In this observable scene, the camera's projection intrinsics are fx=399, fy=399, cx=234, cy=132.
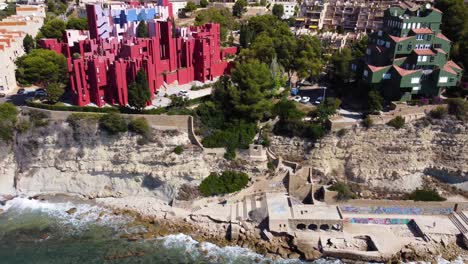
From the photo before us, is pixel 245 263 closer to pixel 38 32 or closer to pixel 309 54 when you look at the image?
pixel 309 54

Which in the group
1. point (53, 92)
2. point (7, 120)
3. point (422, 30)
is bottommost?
point (7, 120)

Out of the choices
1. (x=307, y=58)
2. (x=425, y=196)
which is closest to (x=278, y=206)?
(x=425, y=196)

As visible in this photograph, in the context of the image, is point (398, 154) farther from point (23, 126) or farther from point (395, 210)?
point (23, 126)

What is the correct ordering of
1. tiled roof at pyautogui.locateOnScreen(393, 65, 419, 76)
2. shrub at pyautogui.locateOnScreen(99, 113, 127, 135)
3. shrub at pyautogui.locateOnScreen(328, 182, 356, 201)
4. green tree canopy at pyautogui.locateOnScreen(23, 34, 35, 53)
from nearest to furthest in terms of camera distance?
shrub at pyautogui.locateOnScreen(328, 182, 356, 201) → shrub at pyautogui.locateOnScreen(99, 113, 127, 135) → tiled roof at pyautogui.locateOnScreen(393, 65, 419, 76) → green tree canopy at pyautogui.locateOnScreen(23, 34, 35, 53)

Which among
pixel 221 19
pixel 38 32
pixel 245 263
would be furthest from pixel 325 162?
pixel 38 32

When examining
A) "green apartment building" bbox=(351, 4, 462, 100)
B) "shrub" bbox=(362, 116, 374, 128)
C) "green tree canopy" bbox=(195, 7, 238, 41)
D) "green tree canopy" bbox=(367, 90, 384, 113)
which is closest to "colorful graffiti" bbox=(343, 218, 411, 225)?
"shrub" bbox=(362, 116, 374, 128)

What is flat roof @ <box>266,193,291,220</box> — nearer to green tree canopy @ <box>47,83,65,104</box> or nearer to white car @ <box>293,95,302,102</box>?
white car @ <box>293,95,302,102</box>

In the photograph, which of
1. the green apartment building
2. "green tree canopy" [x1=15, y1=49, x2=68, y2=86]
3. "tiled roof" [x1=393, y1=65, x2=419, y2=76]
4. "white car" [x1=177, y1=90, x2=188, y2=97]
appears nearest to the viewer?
"tiled roof" [x1=393, y1=65, x2=419, y2=76]
